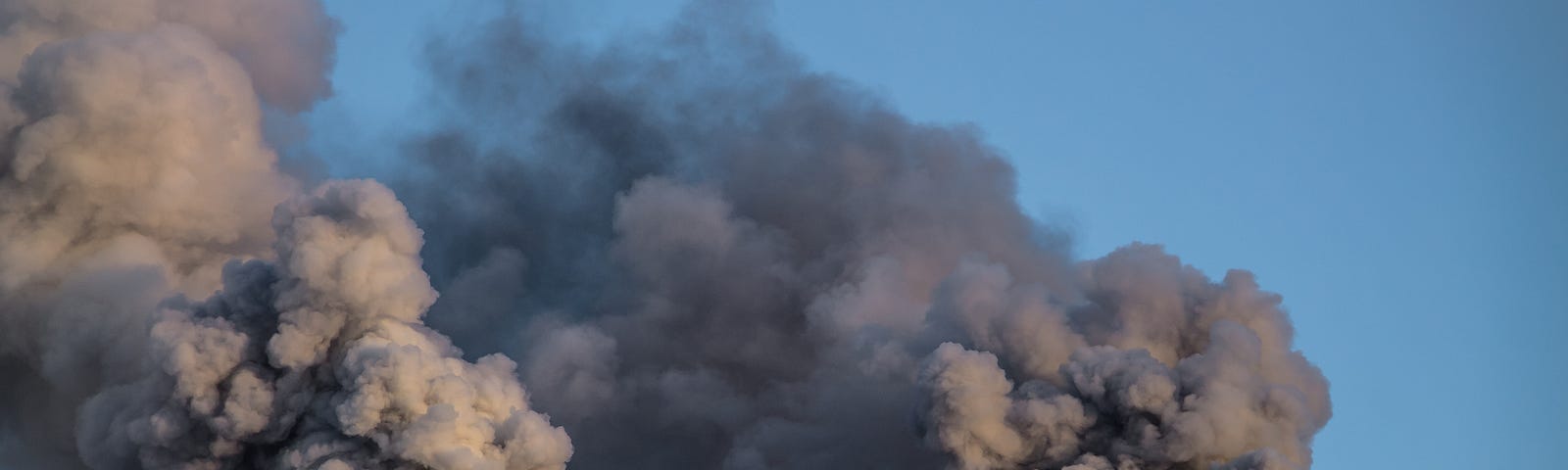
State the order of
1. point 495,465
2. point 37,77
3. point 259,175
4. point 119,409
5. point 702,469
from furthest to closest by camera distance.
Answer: point 702,469, point 259,175, point 37,77, point 119,409, point 495,465

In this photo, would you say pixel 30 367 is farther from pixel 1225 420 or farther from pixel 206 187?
pixel 1225 420

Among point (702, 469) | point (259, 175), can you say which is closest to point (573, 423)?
point (702, 469)

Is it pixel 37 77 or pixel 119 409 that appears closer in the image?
pixel 119 409

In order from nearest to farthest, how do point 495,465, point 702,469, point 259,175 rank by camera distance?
point 495,465 < point 259,175 < point 702,469

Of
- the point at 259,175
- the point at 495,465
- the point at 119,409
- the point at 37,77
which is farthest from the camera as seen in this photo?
the point at 259,175

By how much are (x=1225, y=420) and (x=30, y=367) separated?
49.5m

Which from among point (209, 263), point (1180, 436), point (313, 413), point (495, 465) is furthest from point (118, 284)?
point (1180, 436)

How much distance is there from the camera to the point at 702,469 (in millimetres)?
103125

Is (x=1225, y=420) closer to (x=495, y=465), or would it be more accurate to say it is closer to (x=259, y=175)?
(x=495, y=465)

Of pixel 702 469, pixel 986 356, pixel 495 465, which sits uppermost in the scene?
pixel 702 469

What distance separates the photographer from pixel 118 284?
→ 8725 cm

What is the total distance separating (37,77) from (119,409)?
15.4 m

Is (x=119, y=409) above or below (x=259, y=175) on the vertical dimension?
below

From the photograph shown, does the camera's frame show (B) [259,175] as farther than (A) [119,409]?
Yes
